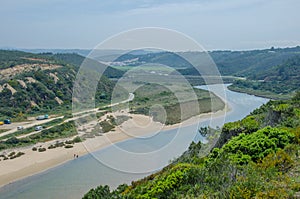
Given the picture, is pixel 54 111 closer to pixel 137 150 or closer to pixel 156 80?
pixel 156 80

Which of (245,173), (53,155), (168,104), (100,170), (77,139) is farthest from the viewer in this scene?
(168,104)

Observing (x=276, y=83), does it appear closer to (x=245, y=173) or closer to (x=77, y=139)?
(x=77, y=139)

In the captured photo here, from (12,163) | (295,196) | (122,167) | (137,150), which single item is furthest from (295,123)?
(12,163)

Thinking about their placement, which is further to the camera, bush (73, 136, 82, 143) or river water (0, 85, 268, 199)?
bush (73, 136, 82, 143)

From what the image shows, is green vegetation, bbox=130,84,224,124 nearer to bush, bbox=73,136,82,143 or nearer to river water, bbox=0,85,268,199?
bush, bbox=73,136,82,143

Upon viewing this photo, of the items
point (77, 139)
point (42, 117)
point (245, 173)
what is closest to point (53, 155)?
point (77, 139)

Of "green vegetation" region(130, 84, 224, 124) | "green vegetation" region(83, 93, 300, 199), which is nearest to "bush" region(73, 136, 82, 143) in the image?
"green vegetation" region(130, 84, 224, 124)

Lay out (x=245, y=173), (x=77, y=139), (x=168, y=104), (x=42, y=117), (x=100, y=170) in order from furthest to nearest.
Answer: (x=168, y=104) → (x=42, y=117) → (x=77, y=139) → (x=100, y=170) → (x=245, y=173)

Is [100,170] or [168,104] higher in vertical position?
[168,104]
